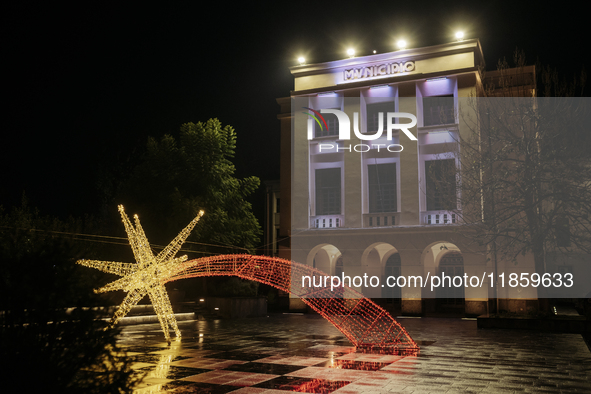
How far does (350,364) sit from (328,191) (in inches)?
921

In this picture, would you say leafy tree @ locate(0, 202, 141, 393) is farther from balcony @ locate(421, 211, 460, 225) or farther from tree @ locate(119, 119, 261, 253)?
balcony @ locate(421, 211, 460, 225)

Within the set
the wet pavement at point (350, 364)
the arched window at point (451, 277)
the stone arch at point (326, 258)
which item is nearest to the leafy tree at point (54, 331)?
the wet pavement at point (350, 364)

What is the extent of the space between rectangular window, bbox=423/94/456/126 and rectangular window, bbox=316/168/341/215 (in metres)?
6.94

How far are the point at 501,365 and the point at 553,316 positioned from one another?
11.2 metres

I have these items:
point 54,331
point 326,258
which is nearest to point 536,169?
point 326,258

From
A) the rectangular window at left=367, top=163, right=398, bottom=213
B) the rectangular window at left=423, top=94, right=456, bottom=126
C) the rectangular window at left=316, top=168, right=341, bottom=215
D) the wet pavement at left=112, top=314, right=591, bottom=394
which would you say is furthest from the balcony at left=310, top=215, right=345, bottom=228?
the wet pavement at left=112, top=314, right=591, bottom=394

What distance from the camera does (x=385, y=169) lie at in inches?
1363

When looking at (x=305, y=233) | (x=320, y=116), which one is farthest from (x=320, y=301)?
(x=320, y=116)

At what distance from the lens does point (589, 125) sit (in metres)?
21.0

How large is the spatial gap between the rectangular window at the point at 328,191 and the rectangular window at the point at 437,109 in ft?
22.8

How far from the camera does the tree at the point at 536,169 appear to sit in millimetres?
20719

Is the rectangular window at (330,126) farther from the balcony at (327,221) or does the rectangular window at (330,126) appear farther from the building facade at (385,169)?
the balcony at (327,221)

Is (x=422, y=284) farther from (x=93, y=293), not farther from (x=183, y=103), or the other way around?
(x=93, y=293)

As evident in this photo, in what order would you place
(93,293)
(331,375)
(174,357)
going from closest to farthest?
(93,293)
(331,375)
(174,357)
